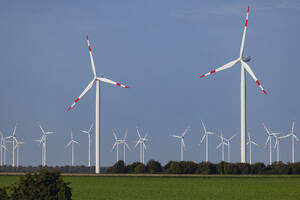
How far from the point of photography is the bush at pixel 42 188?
112 ft

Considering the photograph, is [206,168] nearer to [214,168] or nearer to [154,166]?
[214,168]

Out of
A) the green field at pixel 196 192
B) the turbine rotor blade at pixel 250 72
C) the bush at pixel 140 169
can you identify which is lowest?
the green field at pixel 196 192

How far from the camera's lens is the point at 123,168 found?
10812 cm

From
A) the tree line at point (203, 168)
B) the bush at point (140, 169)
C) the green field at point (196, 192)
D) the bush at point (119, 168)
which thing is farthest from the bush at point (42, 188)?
the bush at point (119, 168)

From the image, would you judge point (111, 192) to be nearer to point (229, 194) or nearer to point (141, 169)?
point (229, 194)

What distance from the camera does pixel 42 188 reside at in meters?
34.3

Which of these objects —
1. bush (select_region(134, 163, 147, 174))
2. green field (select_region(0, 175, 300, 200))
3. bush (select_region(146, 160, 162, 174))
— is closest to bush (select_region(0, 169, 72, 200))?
green field (select_region(0, 175, 300, 200))

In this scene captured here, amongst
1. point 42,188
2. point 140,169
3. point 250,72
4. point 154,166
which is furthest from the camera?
point 140,169

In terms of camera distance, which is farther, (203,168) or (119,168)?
(119,168)

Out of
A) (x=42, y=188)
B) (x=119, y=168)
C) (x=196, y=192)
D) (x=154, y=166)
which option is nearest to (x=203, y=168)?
(x=154, y=166)

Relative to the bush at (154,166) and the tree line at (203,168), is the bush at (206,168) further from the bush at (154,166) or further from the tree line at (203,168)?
the bush at (154,166)

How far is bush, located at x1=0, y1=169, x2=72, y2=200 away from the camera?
Answer: 1346 inches

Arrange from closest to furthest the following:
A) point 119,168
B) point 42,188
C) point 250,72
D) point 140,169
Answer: point 42,188 < point 250,72 < point 140,169 < point 119,168

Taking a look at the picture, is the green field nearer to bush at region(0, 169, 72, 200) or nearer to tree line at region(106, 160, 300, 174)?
bush at region(0, 169, 72, 200)
